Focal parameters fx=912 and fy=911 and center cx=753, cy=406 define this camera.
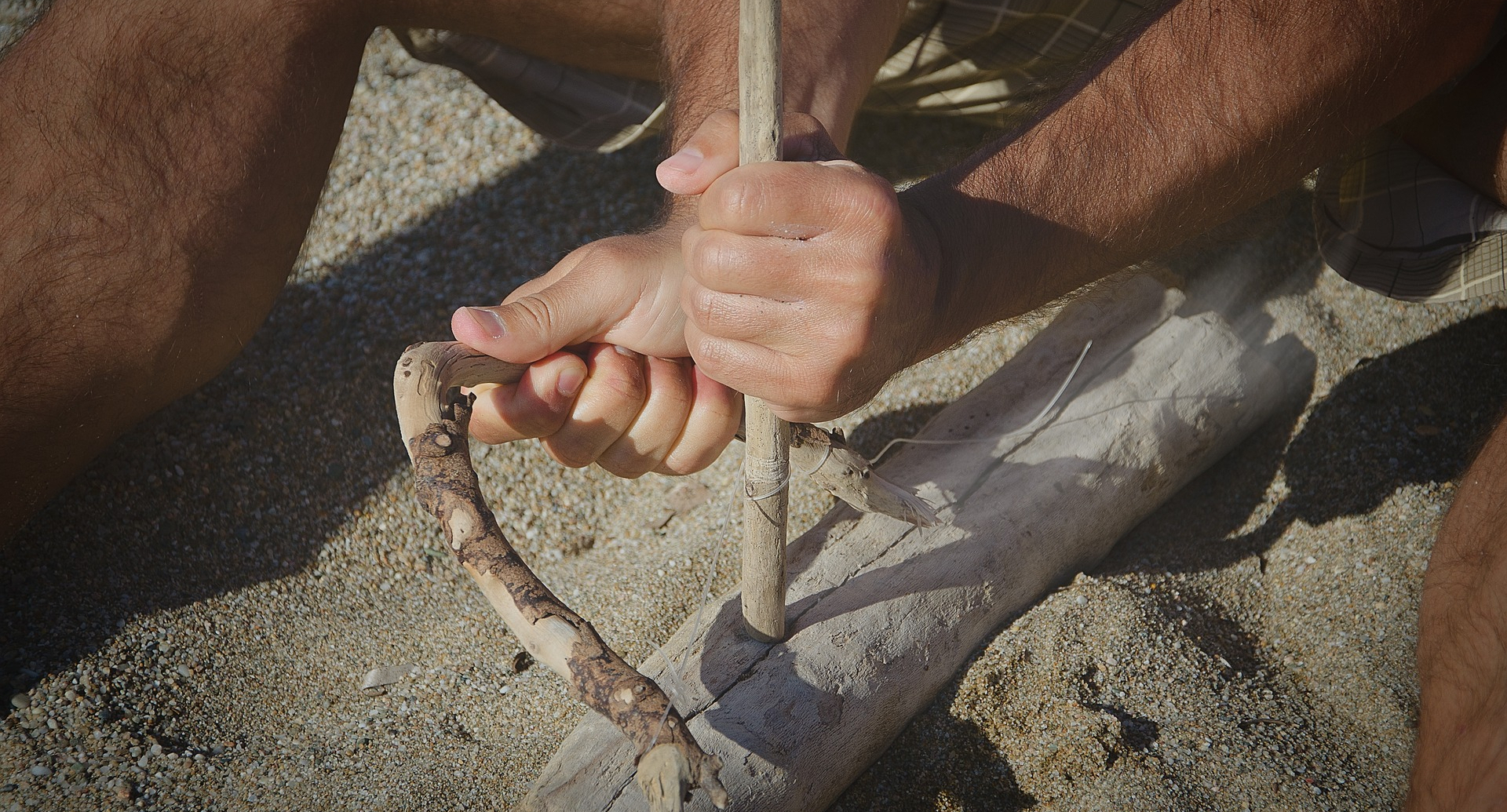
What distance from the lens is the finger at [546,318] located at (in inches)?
50.4

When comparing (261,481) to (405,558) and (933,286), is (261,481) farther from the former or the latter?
(933,286)

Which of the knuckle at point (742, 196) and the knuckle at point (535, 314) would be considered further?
the knuckle at point (535, 314)

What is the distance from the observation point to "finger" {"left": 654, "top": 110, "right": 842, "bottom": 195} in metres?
1.23

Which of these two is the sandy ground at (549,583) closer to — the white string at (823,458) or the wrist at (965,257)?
the white string at (823,458)

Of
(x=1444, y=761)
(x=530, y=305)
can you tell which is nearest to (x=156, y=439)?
(x=530, y=305)

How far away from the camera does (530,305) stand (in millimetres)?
1344

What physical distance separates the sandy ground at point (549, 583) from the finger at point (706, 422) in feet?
1.38

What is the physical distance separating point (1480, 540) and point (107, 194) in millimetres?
2401

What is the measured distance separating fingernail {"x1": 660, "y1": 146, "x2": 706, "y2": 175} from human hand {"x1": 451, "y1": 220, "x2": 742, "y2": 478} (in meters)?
0.22

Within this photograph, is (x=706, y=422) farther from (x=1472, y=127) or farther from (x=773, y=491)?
(x=1472, y=127)

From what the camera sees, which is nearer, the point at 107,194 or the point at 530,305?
the point at 530,305

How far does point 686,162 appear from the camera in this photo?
4.03 ft

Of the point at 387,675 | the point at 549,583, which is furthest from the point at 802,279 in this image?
the point at 387,675

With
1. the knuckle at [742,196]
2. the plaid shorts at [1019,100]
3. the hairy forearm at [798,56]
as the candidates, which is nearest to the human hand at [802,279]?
the knuckle at [742,196]
